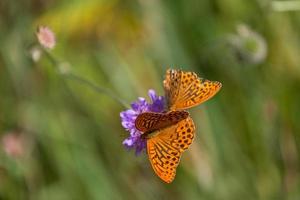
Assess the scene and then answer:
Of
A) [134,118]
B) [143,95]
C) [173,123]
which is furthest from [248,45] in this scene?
[173,123]

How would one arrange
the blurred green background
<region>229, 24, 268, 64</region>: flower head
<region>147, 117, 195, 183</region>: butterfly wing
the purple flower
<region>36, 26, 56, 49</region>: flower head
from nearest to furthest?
<region>147, 117, 195, 183</region>: butterfly wing < the purple flower < <region>36, 26, 56, 49</region>: flower head < <region>229, 24, 268, 64</region>: flower head < the blurred green background

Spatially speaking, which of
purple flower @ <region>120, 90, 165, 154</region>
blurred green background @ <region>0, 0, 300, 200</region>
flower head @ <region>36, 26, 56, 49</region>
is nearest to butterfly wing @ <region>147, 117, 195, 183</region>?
purple flower @ <region>120, 90, 165, 154</region>

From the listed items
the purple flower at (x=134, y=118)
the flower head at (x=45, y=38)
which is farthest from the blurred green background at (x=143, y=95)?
the purple flower at (x=134, y=118)

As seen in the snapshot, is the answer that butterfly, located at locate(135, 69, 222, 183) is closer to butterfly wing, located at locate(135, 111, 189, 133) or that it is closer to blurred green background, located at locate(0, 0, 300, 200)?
butterfly wing, located at locate(135, 111, 189, 133)

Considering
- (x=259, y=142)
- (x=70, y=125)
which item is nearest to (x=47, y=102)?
(x=70, y=125)

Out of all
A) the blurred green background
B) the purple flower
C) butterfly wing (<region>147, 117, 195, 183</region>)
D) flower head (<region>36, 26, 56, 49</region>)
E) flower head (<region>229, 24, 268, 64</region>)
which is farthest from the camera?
the blurred green background

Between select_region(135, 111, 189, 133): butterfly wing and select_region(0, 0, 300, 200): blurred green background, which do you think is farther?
select_region(0, 0, 300, 200): blurred green background
